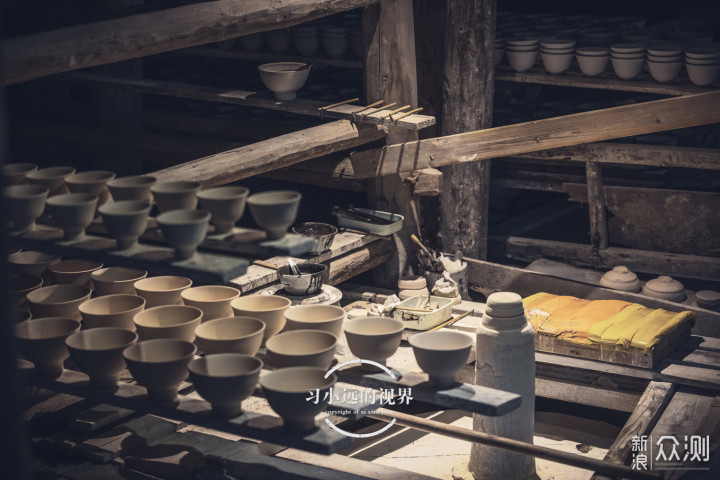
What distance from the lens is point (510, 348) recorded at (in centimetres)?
462

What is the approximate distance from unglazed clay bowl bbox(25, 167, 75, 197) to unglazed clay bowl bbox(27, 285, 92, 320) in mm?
512

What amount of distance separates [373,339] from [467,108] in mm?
3839

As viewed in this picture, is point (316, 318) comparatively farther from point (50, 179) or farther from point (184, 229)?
point (50, 179)

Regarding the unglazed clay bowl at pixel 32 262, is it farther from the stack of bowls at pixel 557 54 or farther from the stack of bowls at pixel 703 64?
the stack of bowls at pixel 703 64

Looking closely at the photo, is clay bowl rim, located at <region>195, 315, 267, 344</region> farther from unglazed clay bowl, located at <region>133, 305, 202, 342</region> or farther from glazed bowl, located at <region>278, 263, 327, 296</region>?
glazed bowl, located at <region>278, 263, 327, 296</region>

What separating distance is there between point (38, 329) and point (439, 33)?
179 inches

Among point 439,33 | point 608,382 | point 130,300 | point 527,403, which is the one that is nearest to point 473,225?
point 439,33

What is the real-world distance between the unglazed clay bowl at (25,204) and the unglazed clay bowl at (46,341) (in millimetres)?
425

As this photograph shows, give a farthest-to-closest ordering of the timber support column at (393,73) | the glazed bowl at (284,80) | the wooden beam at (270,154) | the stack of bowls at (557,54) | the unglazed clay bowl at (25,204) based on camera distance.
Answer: the stack of bowls at (557,54), the timber support column at (393,73), the glazed bowl at (284,80), the wooden beam at (270,154), the unglazed clay bowl at (25,204)

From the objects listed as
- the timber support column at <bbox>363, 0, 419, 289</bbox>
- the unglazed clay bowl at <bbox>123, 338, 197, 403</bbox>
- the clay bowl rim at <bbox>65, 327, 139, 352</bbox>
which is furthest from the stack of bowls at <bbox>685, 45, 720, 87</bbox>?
the clay bowl rim at <bbox>65, 327, 139, 352</bbox>

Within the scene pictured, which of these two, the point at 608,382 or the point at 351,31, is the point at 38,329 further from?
the point at 351,31

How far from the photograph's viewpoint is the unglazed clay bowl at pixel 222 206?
321cm

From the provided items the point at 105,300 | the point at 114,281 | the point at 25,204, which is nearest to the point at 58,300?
the point at 105,300

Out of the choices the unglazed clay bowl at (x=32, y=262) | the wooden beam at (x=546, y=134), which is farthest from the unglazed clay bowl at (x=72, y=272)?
the wooden beam at (x=546, y=134)
